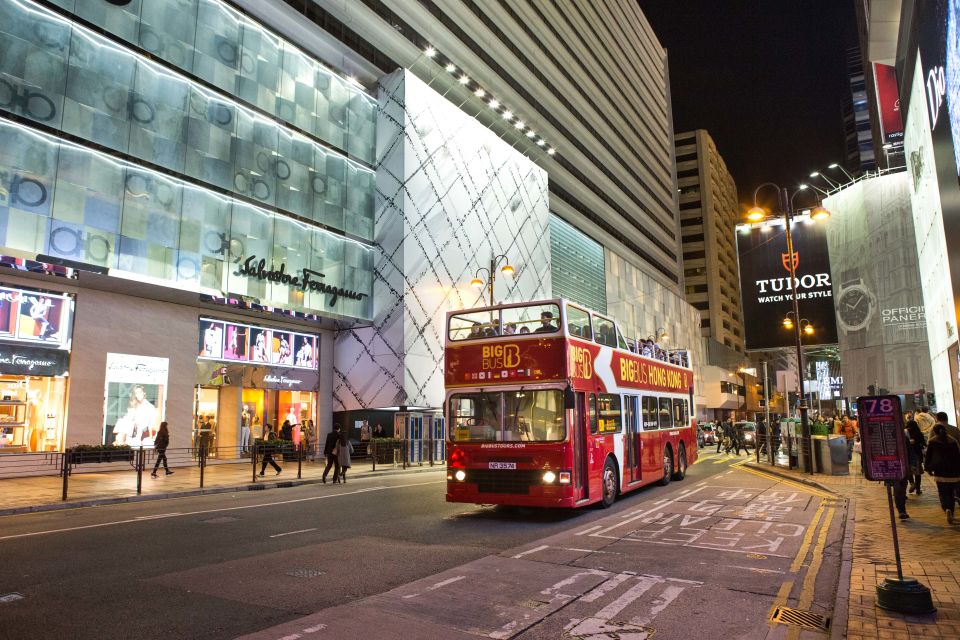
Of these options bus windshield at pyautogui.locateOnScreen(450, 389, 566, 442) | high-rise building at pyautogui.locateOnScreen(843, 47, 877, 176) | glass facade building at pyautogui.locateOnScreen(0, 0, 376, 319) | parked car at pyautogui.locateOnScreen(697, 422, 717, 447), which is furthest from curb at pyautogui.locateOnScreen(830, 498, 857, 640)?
high-rise building at pyautogui.locateOnScreen(843, 47, 877, 176)

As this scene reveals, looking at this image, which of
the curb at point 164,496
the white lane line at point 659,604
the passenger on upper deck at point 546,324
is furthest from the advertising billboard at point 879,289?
the white lane line at point 659,604

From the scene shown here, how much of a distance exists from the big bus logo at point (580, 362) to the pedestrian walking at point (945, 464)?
548 cm

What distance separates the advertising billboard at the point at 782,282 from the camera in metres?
34.6

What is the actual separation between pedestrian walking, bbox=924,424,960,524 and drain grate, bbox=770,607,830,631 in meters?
5.57

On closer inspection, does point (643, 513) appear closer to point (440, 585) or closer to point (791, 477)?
point (440, 585)

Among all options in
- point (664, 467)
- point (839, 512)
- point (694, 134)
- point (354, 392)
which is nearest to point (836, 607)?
point (839, 512)

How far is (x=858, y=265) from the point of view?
1302 inches

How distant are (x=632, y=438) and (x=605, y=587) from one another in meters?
7.91

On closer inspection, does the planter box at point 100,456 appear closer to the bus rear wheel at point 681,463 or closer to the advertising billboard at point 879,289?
the bus rear wheel at point 681,463

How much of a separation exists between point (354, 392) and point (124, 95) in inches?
592

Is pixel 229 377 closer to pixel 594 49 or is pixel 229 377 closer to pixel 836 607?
Answer: pixel 836 607

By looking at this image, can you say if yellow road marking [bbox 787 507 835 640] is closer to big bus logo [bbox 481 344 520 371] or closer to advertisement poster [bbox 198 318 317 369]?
big bus logo [bbox 481 344 520 371]

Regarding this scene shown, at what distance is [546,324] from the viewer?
1117cm

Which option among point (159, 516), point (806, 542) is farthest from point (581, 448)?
point (159, 516)
